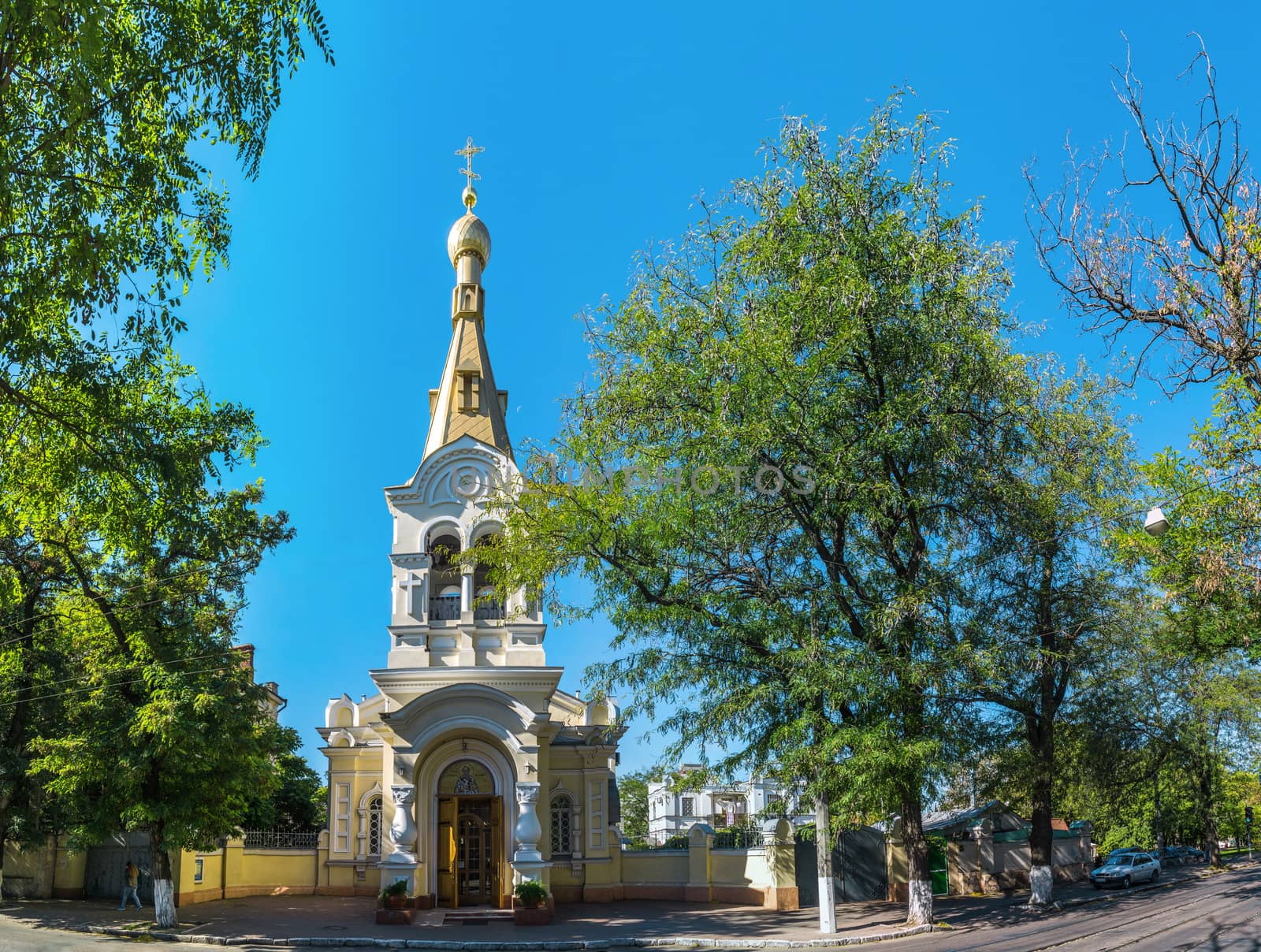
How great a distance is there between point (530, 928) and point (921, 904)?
7.57 m

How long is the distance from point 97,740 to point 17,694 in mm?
4386

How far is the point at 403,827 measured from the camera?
21328 millimetres

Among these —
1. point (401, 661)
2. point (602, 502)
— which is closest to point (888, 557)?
point (602, 502)

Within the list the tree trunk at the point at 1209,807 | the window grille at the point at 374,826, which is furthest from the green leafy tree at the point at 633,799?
the window grille at the point at 374,826

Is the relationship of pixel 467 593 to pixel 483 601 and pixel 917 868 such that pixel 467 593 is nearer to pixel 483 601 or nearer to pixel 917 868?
pixel 483 601

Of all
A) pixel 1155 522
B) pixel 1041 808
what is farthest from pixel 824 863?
pixel 1155 522

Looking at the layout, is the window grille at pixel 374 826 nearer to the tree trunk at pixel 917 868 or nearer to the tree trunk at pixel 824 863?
the tree trunk at pixel 824 863

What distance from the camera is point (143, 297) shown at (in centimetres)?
1303

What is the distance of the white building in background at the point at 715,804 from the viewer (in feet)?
60.9

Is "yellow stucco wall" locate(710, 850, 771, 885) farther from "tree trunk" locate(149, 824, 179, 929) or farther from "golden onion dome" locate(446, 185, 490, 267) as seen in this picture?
"golden onion dome" locate(446, 185, 490, 267)

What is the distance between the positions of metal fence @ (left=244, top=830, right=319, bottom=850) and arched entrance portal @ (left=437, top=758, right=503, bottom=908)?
658 centimetres

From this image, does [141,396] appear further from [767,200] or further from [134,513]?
[767,200]

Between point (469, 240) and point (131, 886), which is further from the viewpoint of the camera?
point (469, 240)

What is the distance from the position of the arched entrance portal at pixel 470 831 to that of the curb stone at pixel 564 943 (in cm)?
458
